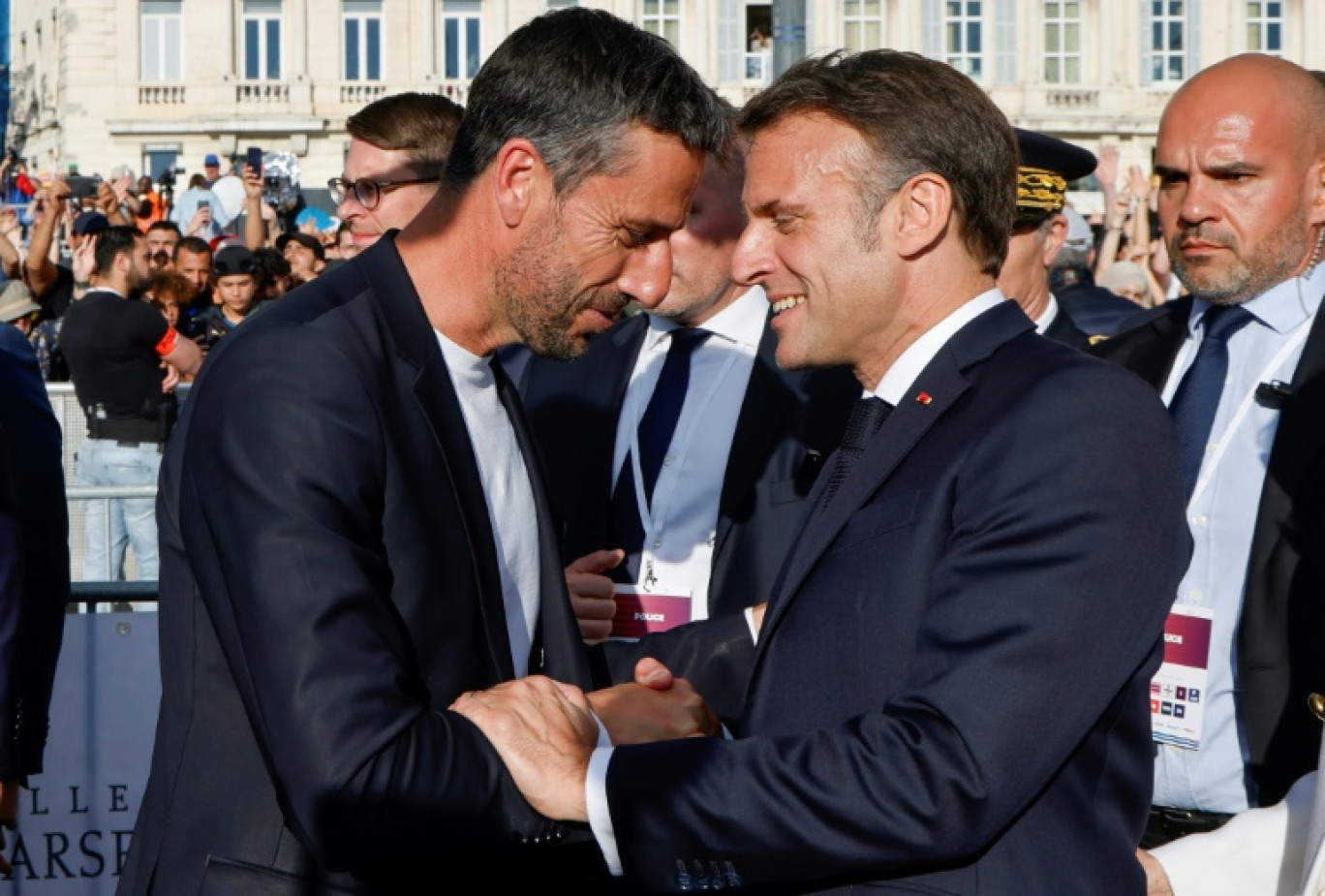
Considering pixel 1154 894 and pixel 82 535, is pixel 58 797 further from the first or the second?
pixel 1154 894

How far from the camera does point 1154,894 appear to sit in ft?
8.94

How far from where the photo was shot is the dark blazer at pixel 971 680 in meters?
2.03

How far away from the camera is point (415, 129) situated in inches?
193

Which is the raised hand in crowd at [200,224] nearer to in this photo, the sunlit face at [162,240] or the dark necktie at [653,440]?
the sunlit face at [162,240]

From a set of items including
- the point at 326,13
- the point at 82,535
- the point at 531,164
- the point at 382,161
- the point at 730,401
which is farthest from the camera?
the point at 326,13

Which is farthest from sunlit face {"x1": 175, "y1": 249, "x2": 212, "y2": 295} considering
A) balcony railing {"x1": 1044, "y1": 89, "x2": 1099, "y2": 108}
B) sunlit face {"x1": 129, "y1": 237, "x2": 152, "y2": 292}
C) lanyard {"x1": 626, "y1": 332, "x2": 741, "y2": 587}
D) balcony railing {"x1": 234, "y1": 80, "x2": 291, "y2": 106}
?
balcony railing {"x1": 1044, "y1": 89, "x2": 1099, "y2": 108}

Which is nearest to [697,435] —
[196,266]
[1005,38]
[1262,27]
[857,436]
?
[857,436]

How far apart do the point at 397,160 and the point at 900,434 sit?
9.52ft

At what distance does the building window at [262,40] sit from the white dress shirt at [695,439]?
132ft

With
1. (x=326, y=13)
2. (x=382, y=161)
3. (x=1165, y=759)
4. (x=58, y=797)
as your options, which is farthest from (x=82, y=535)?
(x=326, y=13)

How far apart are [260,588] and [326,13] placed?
42.0 m

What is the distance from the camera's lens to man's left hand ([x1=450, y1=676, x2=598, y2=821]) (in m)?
2.24

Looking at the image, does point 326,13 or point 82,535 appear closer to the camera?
point 82,535

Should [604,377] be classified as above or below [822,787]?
above
